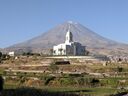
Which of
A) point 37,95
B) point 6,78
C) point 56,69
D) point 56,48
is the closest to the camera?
point 37,95

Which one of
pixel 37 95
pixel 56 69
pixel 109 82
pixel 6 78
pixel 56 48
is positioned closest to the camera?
pixel 37 95

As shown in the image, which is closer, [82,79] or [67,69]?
[82,79]

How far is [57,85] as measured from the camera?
43656 mm

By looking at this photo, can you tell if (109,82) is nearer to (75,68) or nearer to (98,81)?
(98,81)

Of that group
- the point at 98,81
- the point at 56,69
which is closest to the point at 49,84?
the point at 98,81

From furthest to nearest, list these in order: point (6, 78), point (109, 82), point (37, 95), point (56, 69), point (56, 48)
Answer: point (56, 48), point (56, 69), point (6, 78), point (109, 82), point (37, 95)

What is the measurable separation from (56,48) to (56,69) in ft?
237

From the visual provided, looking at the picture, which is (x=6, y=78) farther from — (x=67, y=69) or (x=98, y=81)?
(x=67, y=69)

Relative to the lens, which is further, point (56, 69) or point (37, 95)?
point (56, 69)

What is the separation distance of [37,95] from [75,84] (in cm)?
2308

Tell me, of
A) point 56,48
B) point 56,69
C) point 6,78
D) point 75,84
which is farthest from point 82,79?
point 56,48

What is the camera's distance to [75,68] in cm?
6756

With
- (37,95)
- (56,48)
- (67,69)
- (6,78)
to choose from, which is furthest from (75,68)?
(56,48)

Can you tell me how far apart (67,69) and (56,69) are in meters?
2.03
